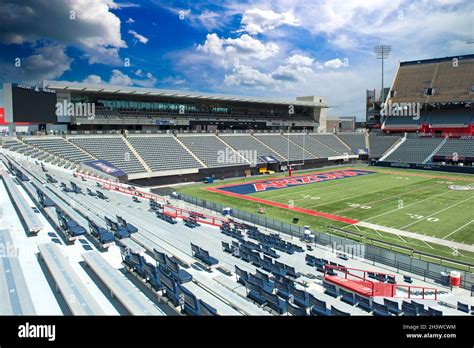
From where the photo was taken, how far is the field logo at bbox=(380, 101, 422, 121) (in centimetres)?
6372

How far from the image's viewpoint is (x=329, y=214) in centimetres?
2603

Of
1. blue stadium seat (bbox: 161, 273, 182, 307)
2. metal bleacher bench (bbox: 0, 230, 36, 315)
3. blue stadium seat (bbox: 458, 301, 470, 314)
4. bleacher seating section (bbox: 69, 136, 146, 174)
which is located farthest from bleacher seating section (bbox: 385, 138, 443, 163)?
metal bleacher bench (bbox: 0, 230, 36, 315)

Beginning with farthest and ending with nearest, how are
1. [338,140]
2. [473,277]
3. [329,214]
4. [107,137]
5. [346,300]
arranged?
[338,140]
[107,137]
[329,214]
[473,277]
[346,300]

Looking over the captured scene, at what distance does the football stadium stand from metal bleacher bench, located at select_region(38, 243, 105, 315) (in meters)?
0.05

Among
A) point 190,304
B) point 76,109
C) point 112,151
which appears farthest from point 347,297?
point 76,109

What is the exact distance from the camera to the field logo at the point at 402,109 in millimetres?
63719

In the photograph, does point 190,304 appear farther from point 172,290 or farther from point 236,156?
point 236,156

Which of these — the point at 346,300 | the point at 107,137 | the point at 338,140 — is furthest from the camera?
the point at 338,140

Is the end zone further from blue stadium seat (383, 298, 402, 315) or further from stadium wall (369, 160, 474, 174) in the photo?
blue stadium seat (383, 298, 402, 315)

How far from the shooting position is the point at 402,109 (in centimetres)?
6569

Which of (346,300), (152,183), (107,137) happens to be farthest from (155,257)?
(107,137)

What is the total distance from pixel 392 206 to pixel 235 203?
13162 millimetres
